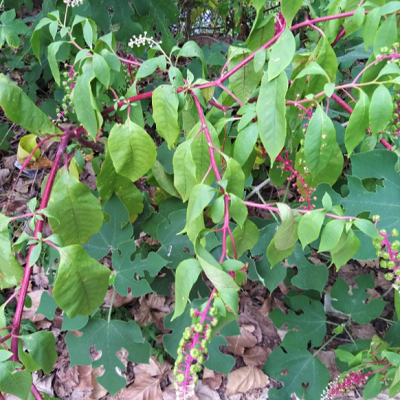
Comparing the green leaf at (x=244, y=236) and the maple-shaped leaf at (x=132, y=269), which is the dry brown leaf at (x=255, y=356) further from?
the green leaf at (x=244, y=236)

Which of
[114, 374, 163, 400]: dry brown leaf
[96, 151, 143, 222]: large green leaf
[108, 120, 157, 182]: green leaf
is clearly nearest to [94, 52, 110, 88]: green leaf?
[108, 120, 157, 182]: green leaf

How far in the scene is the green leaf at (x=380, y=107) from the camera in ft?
1.93

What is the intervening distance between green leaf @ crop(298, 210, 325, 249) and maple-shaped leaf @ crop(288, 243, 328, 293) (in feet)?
2.25

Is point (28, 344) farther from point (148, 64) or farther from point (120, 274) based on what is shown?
point (148, 64)

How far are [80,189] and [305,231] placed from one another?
532 mm

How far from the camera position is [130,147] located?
77 cm

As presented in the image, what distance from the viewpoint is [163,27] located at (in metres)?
1.49

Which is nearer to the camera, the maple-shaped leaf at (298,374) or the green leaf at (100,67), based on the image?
A: the green leaf at (100,67)

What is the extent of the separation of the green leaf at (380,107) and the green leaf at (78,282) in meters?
0.58

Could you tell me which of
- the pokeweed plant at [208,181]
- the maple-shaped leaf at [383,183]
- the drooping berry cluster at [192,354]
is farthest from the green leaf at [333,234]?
the maple-shaped leaf at [383,183]

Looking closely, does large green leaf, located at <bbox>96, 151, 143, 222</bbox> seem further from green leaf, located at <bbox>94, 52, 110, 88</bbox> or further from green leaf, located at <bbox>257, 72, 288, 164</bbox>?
green leaf, located at <bbox>257, 72, 288, 164</bbox>

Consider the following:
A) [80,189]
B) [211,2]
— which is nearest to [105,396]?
[80,189]

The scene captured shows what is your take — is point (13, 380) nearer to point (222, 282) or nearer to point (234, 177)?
point (222, 282)

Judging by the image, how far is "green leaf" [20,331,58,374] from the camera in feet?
2.34
